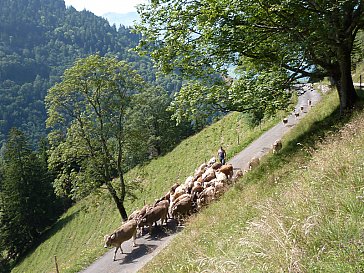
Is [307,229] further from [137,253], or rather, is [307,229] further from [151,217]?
[151,217]

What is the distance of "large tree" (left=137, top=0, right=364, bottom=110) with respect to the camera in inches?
458

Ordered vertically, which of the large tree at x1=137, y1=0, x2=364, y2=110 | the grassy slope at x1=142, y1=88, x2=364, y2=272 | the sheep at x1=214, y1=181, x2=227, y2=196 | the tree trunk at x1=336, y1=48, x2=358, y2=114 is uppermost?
the large tree at x1=137, y1=0, x2=364, y2=110

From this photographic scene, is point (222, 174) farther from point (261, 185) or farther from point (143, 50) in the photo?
point (143, 50)

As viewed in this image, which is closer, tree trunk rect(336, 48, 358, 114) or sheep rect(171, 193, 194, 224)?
tree trunk rect(336, 48, 358, 114)

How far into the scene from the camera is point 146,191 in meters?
36.6

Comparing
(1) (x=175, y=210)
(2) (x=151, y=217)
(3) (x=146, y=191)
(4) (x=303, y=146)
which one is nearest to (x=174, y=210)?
(1) (x=175, y=210)

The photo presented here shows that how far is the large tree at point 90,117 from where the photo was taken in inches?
931

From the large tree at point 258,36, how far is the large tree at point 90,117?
1043 cm

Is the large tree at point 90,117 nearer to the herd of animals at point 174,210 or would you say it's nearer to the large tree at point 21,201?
the herd of animals at point 174,210

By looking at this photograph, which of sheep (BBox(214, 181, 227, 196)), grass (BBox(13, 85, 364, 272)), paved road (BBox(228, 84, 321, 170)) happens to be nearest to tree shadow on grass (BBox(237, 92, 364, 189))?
grass (BBox(13, 85, 364, 272))

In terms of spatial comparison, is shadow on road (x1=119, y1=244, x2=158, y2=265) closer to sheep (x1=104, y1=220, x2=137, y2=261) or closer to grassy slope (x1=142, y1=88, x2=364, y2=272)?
sheep (x1=104, y1=220, x2=137, y2=261)

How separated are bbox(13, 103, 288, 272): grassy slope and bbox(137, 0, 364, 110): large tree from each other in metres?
16.8

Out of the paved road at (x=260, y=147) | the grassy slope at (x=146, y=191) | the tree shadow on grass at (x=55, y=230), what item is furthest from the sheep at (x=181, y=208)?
the tree shadow on grass at (x=55, y=230)

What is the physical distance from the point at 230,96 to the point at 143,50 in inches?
155
